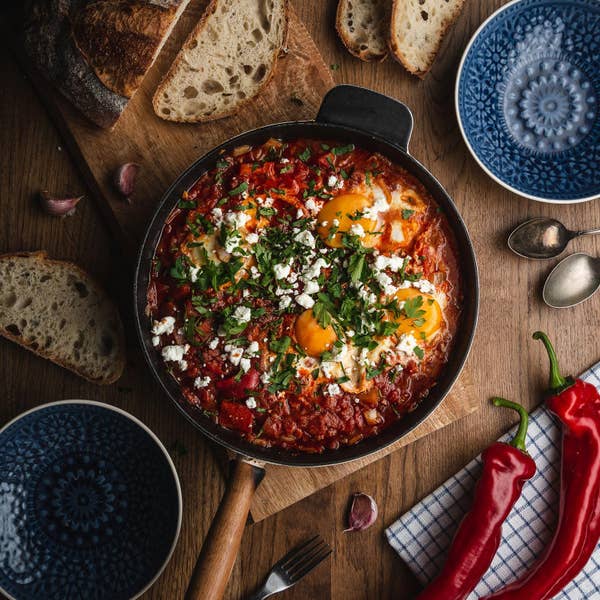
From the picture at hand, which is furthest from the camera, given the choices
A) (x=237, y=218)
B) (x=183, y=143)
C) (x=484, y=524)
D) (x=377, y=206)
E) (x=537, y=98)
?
(x=537, y=98)

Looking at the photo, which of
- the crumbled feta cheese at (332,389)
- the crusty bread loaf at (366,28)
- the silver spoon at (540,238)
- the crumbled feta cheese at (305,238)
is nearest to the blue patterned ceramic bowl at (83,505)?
the crumbled feta cheese at (332,389)

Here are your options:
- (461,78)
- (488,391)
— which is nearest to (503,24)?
(461,78)

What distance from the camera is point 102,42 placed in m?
3.67

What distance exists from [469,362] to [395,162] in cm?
125

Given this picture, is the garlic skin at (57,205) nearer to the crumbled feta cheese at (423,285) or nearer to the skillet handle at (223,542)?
the skillet handle at (223,542)

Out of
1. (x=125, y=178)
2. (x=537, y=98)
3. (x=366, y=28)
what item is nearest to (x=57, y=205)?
(x=125, y=178)

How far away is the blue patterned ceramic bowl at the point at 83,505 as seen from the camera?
379cm

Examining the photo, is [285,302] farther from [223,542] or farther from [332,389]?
[223,542]

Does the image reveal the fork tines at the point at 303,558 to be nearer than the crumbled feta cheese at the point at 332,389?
No

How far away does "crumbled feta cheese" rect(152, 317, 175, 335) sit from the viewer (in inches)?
144

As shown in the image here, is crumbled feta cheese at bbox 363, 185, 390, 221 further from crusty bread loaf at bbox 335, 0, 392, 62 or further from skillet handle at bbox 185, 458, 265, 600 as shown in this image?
skillet handle at bbox 185, 458, 265, 600

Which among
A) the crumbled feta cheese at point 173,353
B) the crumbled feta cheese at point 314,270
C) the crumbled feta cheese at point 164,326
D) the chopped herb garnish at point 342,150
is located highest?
the chopped herb garnish at point 342,150

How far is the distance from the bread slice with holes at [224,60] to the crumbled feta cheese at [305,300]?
1147 mm

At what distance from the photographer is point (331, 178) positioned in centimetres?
371
